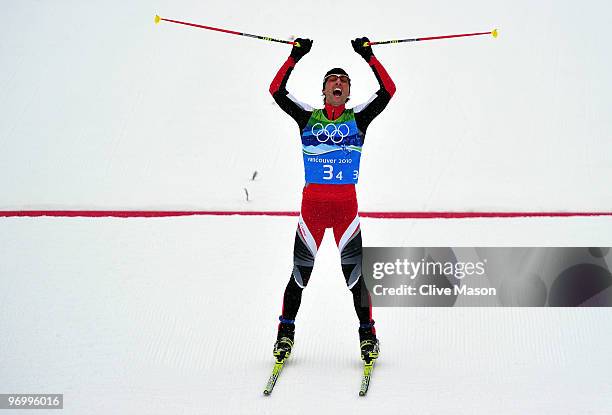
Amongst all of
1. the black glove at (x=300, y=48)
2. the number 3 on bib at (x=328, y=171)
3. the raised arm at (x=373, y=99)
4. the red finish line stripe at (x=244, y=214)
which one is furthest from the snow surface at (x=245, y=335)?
the black glove at (x=300, y=48)

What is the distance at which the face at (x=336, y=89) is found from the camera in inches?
144

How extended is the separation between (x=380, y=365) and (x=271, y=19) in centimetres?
686

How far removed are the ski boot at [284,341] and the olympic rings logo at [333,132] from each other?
100cm

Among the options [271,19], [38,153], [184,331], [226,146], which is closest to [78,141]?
[38,153]

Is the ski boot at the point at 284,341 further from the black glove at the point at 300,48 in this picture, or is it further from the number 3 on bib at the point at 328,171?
the black glove at the point at 300,48

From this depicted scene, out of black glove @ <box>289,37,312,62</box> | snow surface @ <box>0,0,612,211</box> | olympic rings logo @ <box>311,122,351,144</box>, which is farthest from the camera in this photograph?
snow surface @ <box>0,0,612,211</box>

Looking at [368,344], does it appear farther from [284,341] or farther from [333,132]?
[333,132]

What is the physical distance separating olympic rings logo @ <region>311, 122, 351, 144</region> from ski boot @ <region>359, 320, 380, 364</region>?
3.28 feet

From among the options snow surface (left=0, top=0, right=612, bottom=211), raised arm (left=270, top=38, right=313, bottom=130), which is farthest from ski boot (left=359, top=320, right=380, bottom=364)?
snow surface (left=0, top=0, right=612, bottom=211)

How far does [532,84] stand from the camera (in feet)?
27.9

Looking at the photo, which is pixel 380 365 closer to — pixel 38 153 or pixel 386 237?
pixel 386 237

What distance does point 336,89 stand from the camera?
3.66 meters

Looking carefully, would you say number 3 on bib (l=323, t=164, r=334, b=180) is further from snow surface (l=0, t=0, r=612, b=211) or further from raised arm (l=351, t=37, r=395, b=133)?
snow surface (l=0, t=0, r=612, b=211)

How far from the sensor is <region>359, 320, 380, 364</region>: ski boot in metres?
3.63
